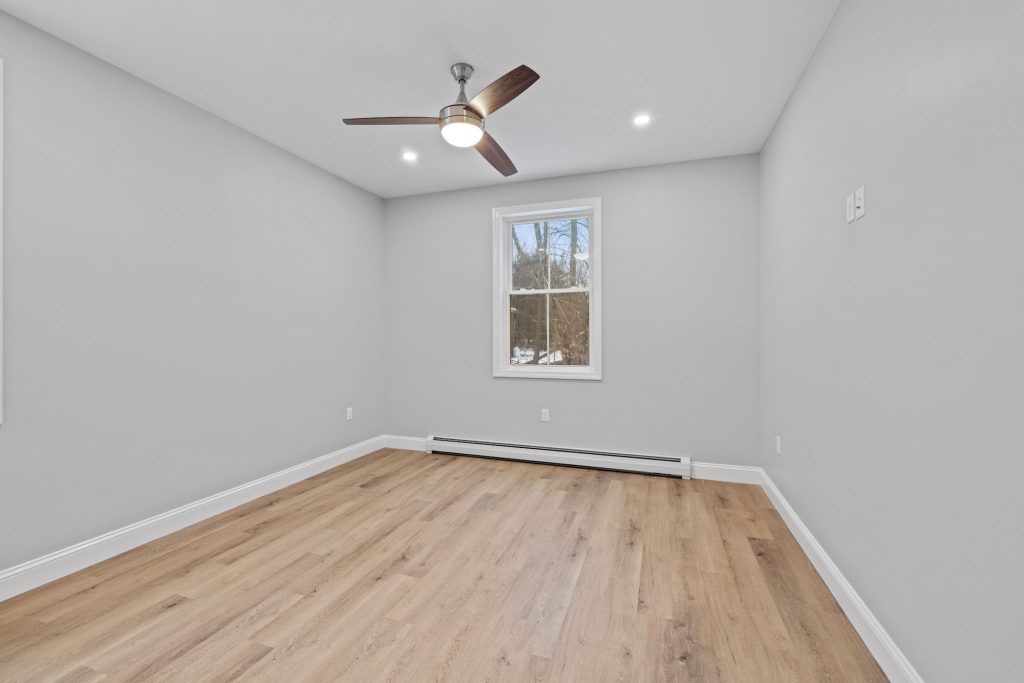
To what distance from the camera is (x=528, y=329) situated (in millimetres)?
4301

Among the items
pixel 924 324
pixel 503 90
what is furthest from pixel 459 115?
pixel 924 324

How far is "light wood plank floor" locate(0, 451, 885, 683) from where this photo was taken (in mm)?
1562

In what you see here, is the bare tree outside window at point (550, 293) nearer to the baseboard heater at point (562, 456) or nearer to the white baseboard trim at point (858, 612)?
the baseboard heater at point (562, 456)

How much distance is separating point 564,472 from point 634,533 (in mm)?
1201

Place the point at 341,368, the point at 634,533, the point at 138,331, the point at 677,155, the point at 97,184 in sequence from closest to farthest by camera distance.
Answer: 1. the point at 97,184
2. the point at 138,331
3. the point at 634,533
4. the point at 677,155
5. the point at 341,368

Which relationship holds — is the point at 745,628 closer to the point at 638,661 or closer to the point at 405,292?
the point at 638,661

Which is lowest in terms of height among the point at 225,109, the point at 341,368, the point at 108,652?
the point at 108,652

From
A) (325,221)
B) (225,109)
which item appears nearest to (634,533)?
(325,221)

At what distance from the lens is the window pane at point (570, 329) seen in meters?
4.08

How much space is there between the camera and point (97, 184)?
7.47 ft

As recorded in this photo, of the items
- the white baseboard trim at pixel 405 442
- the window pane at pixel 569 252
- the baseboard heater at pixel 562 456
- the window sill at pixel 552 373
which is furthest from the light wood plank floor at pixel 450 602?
the window pane at pixel 569 252

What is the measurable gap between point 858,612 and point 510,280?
3.42m

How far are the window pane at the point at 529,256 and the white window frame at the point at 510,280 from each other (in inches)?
2.1

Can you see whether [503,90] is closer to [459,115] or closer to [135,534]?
[459,115]
